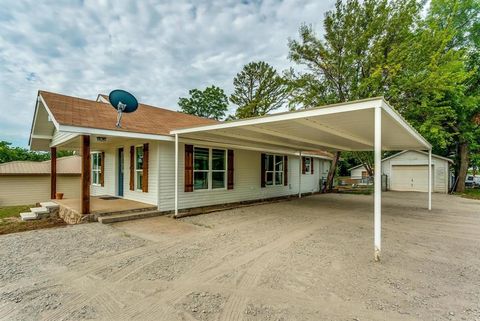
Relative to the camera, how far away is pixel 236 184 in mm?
9641

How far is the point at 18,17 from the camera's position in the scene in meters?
7.46

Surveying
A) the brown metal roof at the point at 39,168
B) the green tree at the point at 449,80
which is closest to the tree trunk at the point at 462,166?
the green tree at the point at 449,80

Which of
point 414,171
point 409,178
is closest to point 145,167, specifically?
point 409,178

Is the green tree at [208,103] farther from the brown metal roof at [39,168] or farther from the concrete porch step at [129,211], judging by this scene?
the concrete porch step at [129,211]

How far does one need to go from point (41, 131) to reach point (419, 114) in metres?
→ 18.4

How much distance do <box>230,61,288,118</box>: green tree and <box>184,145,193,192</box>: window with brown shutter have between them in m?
14.6

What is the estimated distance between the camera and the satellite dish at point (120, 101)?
6.62 m

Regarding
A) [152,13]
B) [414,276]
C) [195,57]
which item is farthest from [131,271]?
[195,57]

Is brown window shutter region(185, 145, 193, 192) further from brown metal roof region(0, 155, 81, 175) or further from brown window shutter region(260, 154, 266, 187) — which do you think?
brown metal roof region(0, 155, 81, 175)

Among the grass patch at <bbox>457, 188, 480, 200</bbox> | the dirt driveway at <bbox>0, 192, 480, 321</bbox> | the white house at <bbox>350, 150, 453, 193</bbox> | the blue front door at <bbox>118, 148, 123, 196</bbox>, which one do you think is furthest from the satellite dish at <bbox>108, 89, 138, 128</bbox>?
the white house at <bbox>350, 150, 453, 193</bbox>

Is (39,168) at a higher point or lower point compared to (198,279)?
higher

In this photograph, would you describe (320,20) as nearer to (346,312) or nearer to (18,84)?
(346,312)

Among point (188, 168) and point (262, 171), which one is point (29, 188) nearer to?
point (188, 168)

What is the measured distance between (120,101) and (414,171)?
62.1 ft
